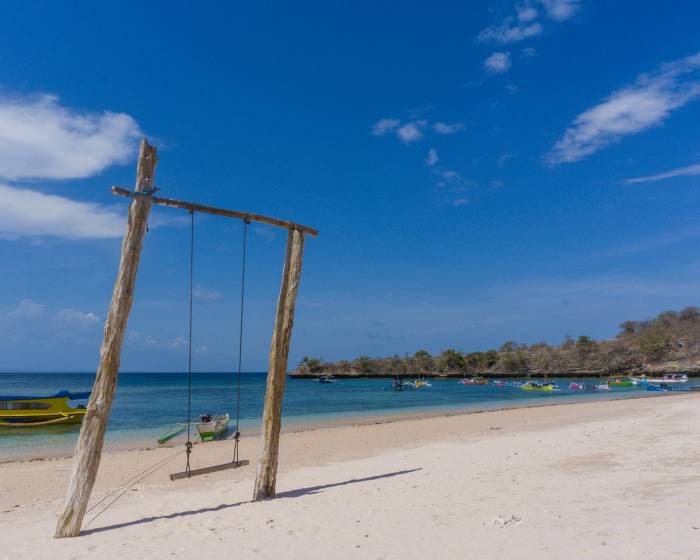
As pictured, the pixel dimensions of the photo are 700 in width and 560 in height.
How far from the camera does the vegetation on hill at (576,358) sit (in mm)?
91375

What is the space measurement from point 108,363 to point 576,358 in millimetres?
109011

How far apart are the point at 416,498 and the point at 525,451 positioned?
5202 mm

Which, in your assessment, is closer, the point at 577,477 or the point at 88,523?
the point at 88,523

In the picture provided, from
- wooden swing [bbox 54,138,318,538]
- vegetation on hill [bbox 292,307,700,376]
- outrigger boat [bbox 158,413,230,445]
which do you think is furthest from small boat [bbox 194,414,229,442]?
vegetation on hill [bbox 292,307,700,376]

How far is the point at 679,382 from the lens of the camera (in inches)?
2301

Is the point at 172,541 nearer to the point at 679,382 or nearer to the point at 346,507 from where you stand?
the point at 346,507

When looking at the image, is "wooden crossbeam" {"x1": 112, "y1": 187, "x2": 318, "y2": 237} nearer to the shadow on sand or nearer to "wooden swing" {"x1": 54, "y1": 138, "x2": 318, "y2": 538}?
"wooden swing" {"x1": 54, "y1": 138, "x2": 318, "y2": 538}

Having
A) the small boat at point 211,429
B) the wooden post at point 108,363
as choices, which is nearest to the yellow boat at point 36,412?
the small boat at point 211,429

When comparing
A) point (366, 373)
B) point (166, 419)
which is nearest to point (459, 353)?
point (366, 373)

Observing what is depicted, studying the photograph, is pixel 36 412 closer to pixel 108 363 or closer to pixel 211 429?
pixel 211 429

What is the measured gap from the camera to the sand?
532 centimetres

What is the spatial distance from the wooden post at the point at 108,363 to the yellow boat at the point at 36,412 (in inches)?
860

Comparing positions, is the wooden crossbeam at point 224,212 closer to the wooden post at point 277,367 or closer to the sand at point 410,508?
the wooden post at point 277,367

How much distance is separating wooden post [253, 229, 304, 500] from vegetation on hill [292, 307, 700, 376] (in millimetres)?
90520
